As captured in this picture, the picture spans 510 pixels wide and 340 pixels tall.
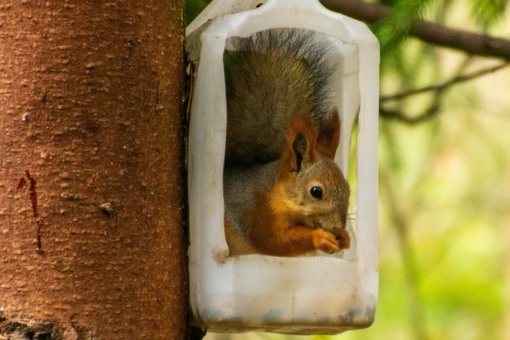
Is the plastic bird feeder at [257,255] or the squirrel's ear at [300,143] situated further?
the squirrel's ear at [300,143]

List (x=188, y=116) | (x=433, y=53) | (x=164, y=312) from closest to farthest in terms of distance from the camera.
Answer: (x=164, y=312), (x=188, y=116), (x=433, y=53)

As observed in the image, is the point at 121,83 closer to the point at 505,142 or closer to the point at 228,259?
the point at 228,259

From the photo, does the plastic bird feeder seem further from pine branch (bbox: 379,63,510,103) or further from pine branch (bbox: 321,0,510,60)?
pine branch (bbox: 379,63,510,103)

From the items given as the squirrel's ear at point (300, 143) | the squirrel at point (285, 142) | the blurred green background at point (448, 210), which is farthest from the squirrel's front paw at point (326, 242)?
the blurred green background at point (448, 210)

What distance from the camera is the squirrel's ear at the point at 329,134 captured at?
1.85 meters

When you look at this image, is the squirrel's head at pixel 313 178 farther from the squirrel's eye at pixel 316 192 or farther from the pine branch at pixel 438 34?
the pine branch at pixel 438 34

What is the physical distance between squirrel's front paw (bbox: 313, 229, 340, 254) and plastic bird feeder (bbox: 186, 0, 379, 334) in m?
0.12

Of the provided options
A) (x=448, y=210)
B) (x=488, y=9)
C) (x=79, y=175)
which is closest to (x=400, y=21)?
(x=488, y=9)

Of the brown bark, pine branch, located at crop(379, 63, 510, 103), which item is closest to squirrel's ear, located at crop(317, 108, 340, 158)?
pine branch, located at crop(379, 63, 510, 103)

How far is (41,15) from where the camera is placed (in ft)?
4.38

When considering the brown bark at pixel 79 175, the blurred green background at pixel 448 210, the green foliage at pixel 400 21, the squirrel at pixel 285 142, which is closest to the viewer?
the brown bark at pixel 79 175

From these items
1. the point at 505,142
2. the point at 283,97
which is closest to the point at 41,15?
the point at 283,97

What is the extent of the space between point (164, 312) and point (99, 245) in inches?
6.7

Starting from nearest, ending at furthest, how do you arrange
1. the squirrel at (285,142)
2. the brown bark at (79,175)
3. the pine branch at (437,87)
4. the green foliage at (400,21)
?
the brown bark at (79,175) < the green foliage at (400,21) < the squirrel at (285,142) < the pine branch at (437,87)
